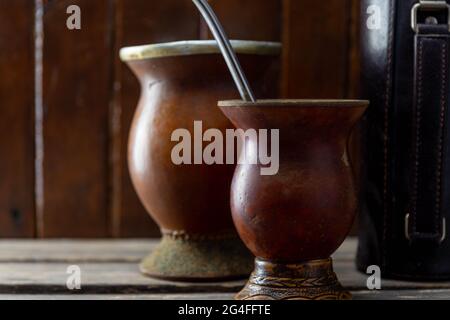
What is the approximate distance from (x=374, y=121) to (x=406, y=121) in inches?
1.8

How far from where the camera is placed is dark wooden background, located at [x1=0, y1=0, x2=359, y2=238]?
3.98ft

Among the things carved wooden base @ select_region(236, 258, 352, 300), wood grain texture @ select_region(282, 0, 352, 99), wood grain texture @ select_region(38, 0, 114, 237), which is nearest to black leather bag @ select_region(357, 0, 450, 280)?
carved wooden base @ select_region(236, 258, 352, 300)

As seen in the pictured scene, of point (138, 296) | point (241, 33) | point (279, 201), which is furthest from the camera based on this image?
point (241, 33)

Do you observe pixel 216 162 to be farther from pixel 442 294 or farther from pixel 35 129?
pixel 35 129

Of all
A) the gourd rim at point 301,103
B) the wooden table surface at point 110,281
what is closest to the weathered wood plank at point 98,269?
the wooden table surface at point 110,281

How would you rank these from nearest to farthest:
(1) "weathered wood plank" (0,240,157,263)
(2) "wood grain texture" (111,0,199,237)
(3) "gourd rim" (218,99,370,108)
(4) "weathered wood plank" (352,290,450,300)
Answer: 1. (3) "gourd rim" (218,99,370,108)
2. (4) "weathered wood plank" (352,290,450,300)
3. (1) "weathered wood plank" (0,240,157,263)
4. (2) "wood grain texture" (111,0,199,237)

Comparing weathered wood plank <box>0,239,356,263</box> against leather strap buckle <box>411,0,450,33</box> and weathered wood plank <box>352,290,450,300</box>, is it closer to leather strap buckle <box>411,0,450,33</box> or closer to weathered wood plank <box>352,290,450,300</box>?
weathered wood plank <box>352,290,450,300</box>

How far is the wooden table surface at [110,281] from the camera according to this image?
917 millimetres

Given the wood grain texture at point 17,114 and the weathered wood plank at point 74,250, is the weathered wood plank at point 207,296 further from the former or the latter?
the wood grain texture at point 17,114

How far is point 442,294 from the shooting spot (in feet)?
2.96

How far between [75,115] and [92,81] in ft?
0.20

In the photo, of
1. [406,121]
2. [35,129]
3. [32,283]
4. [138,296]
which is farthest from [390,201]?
[35,129]

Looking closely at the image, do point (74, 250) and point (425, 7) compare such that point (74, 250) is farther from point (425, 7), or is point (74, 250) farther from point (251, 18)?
point (425, 7)

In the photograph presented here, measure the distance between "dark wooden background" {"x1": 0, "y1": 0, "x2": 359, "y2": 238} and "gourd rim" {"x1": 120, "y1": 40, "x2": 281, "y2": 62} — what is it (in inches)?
10.0
